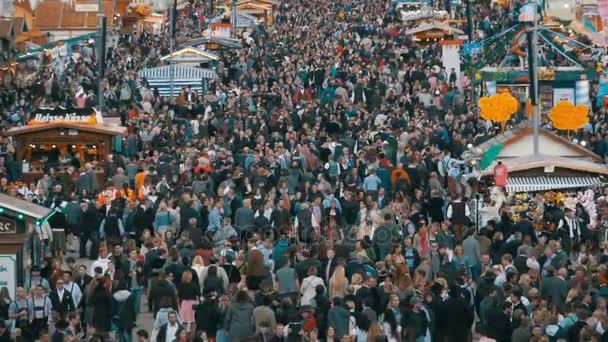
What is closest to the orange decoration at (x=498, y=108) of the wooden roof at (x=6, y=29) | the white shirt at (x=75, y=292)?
the white shirt at (x=75, y=292)

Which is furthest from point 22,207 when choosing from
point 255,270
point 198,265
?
point 255,270

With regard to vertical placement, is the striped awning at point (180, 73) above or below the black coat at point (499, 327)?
above

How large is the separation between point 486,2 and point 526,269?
2134 inches

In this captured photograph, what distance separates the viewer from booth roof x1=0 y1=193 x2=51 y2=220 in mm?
28203

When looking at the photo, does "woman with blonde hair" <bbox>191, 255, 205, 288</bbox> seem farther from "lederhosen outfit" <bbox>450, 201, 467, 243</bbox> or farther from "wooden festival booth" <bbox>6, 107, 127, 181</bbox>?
"wooden festival booth" <bbox>6, 107, 127, 181</bbox>

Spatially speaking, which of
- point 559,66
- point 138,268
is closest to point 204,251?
point 138,268

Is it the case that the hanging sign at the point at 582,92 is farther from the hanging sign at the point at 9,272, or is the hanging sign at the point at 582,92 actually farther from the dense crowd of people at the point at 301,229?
the hanging sign at the point at 9,272

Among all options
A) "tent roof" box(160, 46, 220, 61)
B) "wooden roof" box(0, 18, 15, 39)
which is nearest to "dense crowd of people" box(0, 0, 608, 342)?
"tent roof" box(160, 46, 220, 61)

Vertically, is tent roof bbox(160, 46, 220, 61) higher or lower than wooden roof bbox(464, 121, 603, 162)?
higher

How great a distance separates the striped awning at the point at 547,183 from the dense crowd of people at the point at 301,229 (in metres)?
0.69

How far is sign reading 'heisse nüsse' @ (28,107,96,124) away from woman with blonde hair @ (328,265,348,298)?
16.5m

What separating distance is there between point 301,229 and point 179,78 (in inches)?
903

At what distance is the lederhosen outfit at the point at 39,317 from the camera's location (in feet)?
82.1

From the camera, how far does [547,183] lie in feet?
116
